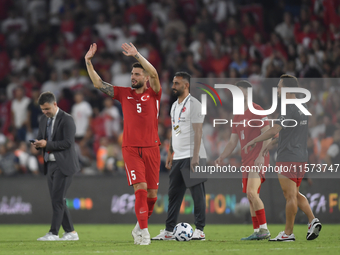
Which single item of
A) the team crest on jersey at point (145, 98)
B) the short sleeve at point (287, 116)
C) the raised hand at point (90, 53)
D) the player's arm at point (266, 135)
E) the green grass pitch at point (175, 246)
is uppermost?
the raised hand at point (90, 53)

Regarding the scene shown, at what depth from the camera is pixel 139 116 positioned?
7738 millimetres

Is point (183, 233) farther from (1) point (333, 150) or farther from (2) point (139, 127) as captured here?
(1) point (333, 150)

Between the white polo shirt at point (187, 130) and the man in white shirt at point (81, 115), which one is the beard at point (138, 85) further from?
the man in white shirt at point (81, 115)

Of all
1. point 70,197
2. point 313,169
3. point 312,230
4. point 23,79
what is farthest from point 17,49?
point 312,230

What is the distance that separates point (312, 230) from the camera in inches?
312

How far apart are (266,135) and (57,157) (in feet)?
10.5

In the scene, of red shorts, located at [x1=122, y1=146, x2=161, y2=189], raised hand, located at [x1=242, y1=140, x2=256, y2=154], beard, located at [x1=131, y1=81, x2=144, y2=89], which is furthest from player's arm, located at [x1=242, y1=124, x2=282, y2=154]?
beard, located at [x1=131, y1=81, x2=144, y2=89]

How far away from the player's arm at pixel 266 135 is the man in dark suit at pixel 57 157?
2732 mm

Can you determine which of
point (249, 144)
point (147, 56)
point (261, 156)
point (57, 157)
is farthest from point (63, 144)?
point (147, 56)

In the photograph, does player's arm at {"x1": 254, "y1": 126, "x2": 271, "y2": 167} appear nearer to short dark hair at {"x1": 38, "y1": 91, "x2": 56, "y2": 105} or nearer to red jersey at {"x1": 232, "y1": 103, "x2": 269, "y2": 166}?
red jersey at {"x1": 232, "y1": 103, "x2": 269, "y2": 166}

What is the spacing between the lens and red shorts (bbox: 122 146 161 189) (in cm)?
754

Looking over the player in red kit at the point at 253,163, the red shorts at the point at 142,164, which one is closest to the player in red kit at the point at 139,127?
the red shorts at the point at 142,164

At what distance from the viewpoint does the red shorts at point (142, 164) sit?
7539 mm

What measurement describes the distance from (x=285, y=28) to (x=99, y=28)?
5.97m
